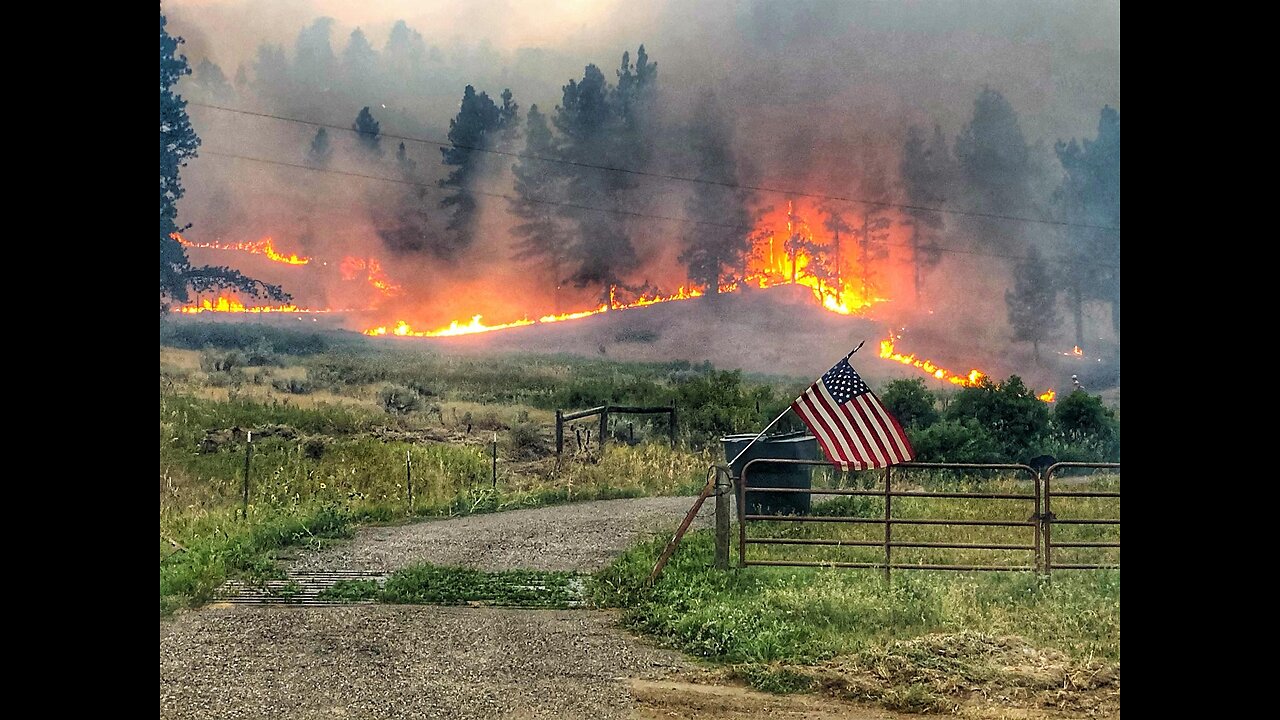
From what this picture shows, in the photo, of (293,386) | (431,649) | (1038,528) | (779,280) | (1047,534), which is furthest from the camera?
(293,386)

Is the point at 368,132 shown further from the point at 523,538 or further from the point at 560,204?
the point at 523,538

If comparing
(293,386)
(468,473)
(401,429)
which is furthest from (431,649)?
(293,386)

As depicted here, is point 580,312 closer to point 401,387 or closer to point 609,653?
→ point 401,387

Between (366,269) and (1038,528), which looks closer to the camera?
(1038,528)

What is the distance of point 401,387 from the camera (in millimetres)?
7555

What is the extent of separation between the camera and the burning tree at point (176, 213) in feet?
24.6

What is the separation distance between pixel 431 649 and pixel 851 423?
3.02 metres

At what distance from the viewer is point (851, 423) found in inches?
255

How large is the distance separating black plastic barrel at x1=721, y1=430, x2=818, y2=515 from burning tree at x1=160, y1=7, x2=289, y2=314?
3.57m

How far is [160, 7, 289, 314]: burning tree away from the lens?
24.6 feet
